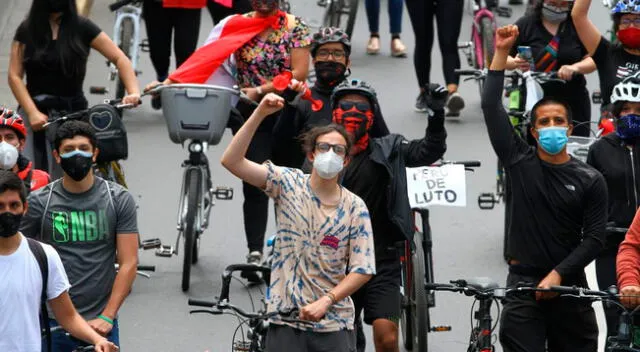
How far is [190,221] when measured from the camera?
1226 cm

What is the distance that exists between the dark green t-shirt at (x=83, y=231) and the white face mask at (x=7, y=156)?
77 cm

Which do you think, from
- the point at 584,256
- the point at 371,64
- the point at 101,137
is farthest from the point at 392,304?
the point at 371,64

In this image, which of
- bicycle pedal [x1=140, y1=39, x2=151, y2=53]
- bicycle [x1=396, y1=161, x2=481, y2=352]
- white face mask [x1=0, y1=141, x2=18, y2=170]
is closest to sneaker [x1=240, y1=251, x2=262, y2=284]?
bicycle [x1=396, y1=161, x2=481, y2=352]

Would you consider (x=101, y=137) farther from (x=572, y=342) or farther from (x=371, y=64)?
(x=371, y=64)

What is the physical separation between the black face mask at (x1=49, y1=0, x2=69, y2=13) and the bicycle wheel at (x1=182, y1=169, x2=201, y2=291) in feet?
5.12

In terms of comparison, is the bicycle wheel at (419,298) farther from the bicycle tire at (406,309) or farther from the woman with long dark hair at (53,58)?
the woman with long dark hair at (53,58)

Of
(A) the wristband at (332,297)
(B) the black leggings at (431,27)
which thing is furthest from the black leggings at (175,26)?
(A) the wristband at (332,297)

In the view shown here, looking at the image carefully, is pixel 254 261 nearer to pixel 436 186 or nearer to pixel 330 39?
pixel 436 186

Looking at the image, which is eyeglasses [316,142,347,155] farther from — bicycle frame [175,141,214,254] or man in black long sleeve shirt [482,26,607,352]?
bicycle frame [175,141,214,254]

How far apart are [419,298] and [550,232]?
1628 millimetres

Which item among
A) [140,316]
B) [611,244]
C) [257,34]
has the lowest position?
[140,316]

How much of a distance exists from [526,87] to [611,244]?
3234 mm

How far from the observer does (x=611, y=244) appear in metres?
9.93

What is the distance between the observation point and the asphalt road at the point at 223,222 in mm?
12000
